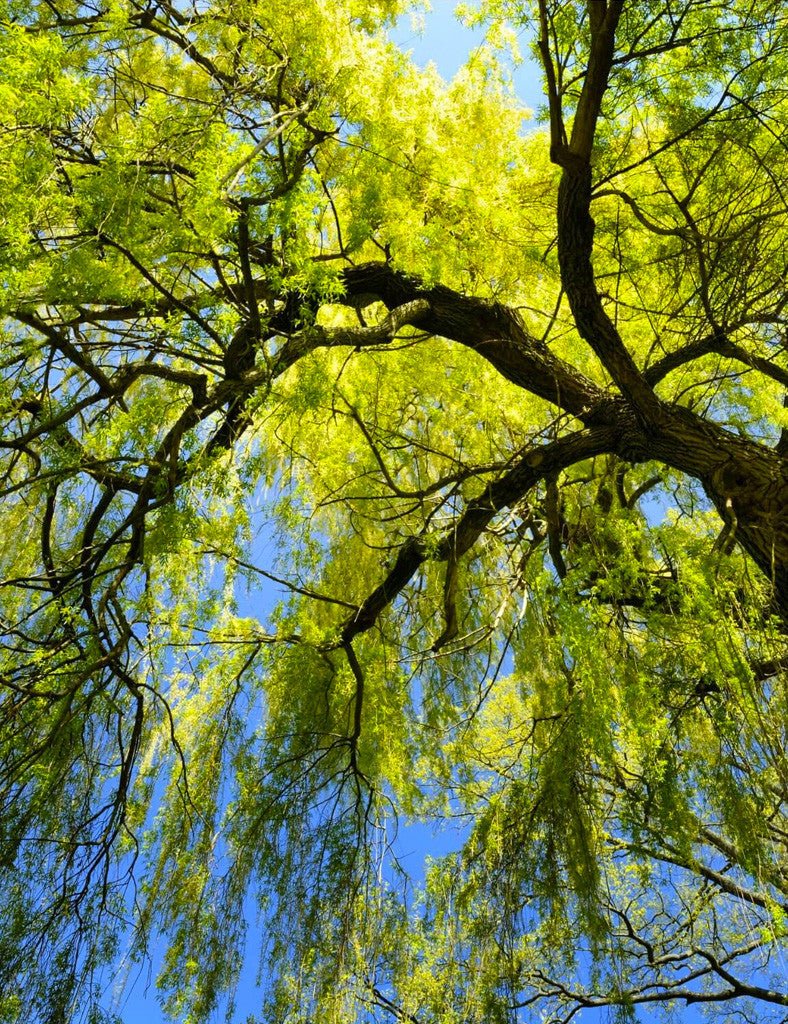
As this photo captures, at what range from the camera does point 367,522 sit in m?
3.70

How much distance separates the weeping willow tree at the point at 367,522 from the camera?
6.86 feet

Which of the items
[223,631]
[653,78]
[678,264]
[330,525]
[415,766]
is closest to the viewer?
[653,78]

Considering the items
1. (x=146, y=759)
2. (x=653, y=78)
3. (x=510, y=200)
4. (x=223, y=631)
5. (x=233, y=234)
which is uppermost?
(x=510, y=200)

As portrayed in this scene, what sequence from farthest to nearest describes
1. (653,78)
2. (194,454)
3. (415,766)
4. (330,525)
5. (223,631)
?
1. (330,525)
2. (415,766)
3. (223,631)
4. (653,78)
5. (194,454)

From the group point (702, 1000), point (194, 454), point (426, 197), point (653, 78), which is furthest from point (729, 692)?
point (702, 1000)

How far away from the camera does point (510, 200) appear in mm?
3416

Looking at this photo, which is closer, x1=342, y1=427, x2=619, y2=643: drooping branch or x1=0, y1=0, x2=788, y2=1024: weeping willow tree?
x1=0, y1=0, x2=788, y2=1024: weeping willow tree

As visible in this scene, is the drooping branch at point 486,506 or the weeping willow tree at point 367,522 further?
the drooping branch at point 486,506

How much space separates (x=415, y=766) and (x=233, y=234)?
2.07 m

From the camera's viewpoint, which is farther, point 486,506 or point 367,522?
point 367,522

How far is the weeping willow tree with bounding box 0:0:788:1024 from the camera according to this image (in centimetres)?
209

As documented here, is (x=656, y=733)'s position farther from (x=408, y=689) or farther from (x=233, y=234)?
(x=233, y=234)

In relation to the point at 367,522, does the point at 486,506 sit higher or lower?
lower

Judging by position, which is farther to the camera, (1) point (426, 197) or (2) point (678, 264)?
(1) point (426, 197)
